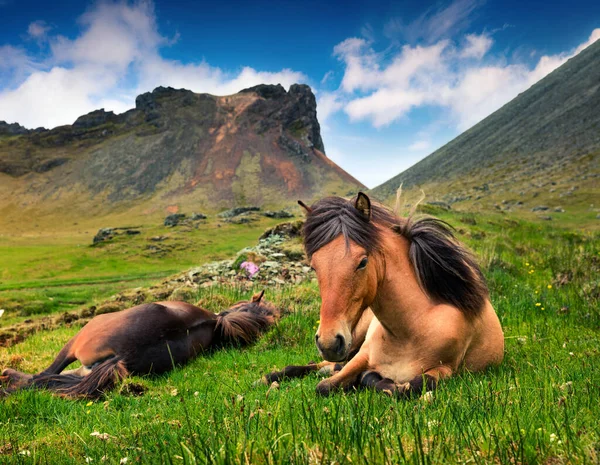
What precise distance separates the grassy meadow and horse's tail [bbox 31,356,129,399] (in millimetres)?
202

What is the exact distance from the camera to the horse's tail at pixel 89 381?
478cm

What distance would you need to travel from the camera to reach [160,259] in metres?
40.4

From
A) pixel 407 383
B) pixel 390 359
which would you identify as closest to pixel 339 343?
pixel 407 383

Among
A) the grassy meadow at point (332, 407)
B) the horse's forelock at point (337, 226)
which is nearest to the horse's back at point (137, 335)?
the grassy meadow at point (332, 407)

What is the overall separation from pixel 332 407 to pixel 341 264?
3.40ft

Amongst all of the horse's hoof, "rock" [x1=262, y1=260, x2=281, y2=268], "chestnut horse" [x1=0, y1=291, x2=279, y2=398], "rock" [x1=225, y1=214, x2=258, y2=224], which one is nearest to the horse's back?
"chestnut horse" [x1=0, y1=291, x2=279, y2=398]

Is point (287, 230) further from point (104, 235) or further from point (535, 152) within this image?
point (535, 152)

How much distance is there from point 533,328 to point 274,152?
447 feet

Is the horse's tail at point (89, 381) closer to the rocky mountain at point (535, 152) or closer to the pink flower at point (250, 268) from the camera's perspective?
the pink flower at point (250, 268)

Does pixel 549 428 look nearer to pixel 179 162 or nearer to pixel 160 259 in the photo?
pixel 160 259

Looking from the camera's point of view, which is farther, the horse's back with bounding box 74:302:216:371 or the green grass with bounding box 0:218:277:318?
the green grass with bounding box 0:218:277:318

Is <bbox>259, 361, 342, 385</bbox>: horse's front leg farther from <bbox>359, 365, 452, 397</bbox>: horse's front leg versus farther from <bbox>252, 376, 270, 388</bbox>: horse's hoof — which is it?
<bbox>359, 365, 452, 397</bbox>: horse's front leg

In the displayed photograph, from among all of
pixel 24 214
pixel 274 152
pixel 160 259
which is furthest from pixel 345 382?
pixel 274 152

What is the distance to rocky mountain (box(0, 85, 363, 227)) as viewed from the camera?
383 ft
